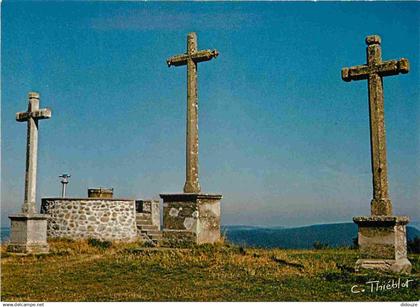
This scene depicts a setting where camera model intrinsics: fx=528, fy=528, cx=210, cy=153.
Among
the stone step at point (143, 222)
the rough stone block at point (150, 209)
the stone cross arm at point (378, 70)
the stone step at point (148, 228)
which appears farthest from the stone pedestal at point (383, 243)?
the rough stone block at point (150, 209)

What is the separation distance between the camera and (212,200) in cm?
1176

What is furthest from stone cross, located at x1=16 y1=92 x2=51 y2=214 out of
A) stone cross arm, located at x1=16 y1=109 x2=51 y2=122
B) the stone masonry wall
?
the stone masonry wall

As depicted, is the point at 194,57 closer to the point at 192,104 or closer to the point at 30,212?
the point at 192,104

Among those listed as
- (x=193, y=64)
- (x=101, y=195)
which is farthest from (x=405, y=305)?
(x=101, y=195)

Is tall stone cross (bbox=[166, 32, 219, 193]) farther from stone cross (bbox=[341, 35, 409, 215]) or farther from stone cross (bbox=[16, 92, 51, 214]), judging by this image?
stone cross (bbox=[16, 92, 51, 214])

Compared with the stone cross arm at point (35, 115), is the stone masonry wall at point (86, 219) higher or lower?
lower

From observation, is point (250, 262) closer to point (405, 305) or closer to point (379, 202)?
point (379, 202)

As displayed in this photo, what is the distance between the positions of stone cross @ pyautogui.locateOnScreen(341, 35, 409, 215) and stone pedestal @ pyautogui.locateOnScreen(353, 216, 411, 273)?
0.28 metres

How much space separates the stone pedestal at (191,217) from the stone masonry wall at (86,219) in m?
5.04

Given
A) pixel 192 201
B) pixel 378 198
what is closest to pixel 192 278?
pixel 192 201

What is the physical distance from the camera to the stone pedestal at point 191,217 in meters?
11.4

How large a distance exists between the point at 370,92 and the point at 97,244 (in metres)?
8.86

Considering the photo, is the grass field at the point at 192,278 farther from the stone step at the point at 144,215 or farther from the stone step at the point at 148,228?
the stone step at the point at 144,215

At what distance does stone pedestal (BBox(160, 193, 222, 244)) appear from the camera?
11438 mm
